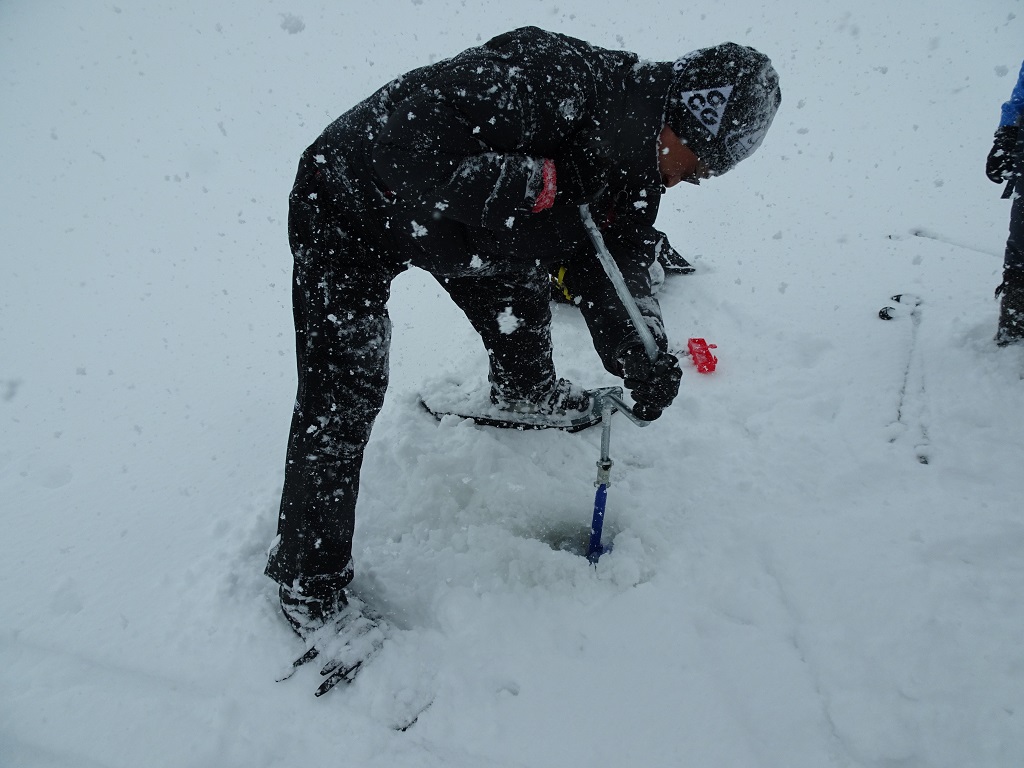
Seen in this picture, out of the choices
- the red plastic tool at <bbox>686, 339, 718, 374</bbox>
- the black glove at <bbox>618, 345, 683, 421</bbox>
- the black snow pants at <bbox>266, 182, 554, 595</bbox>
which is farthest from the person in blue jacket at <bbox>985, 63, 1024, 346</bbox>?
the black snow pants at <bbox>266, 182, 554, 595</bbox>

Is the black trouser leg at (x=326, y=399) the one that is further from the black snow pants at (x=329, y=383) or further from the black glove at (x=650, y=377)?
the black glove at (x=650, y=377)

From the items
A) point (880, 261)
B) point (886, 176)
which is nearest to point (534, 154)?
point (880, 261)

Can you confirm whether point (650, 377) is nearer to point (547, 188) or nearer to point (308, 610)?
point (547, 188)

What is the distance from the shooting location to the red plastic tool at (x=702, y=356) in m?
3.31

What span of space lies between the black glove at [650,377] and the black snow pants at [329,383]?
1.01 m

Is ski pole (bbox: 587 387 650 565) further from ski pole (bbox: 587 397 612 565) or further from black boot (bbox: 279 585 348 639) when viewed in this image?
black boot (bbox: 279 585 348 639)

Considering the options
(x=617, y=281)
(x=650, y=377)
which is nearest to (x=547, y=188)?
(x=617, y=281)

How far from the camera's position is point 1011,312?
2.75 m

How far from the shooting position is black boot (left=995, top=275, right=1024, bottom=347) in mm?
2702

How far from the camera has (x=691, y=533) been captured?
2.36 m

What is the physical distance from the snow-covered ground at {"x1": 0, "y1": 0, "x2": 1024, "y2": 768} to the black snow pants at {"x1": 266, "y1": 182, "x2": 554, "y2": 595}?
0.35 metres

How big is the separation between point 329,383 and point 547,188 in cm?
107

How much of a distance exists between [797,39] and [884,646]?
10451mm

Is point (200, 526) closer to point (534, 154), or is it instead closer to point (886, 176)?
point (534, 154)
